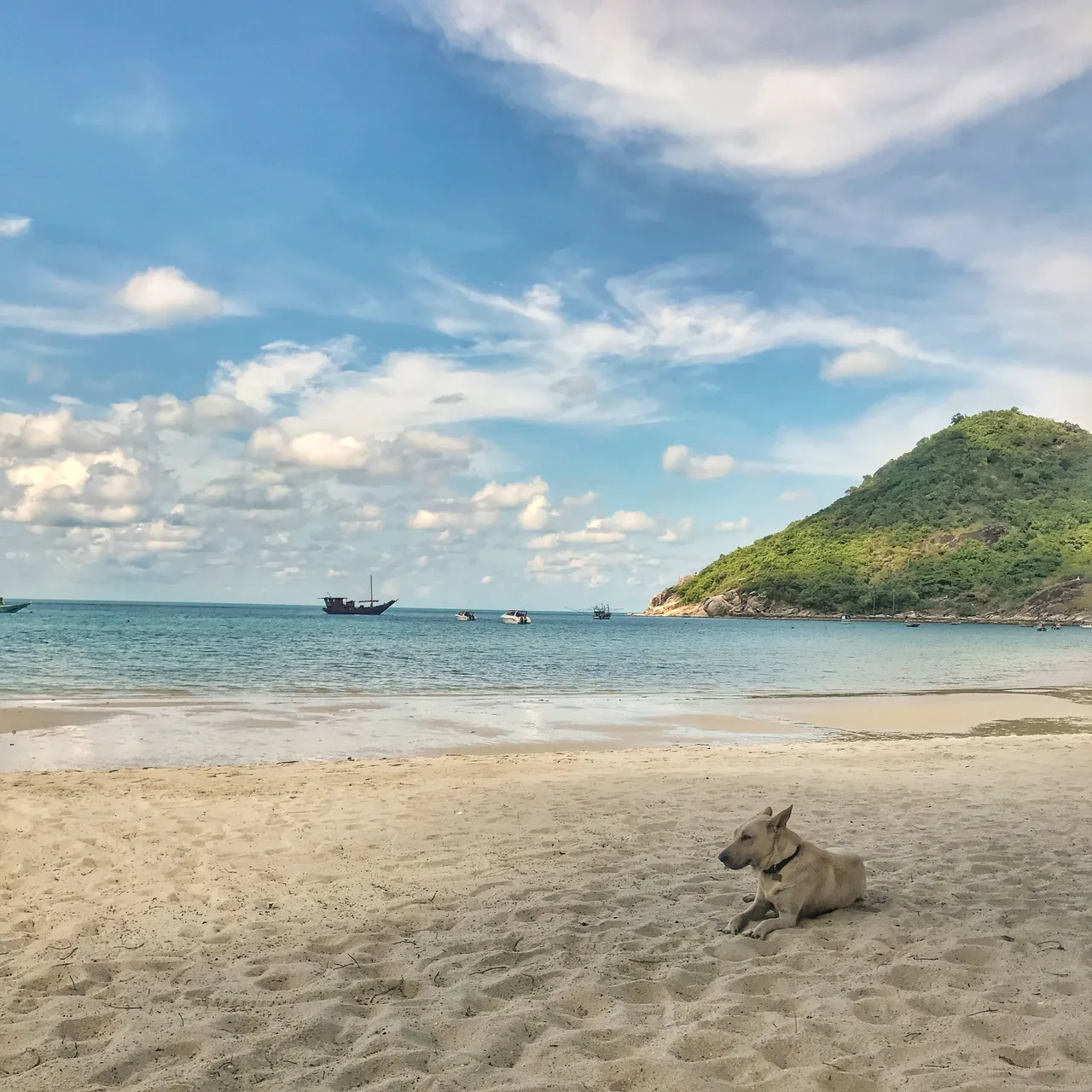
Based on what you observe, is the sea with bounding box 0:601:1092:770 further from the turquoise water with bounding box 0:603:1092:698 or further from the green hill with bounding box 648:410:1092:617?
the green hill with bounding box 648:410:1092:617

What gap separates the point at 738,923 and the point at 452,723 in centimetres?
1452

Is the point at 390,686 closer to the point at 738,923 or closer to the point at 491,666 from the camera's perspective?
the point at 491,666

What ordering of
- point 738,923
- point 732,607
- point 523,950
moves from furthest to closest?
point 732,607
point 738,923
point 523,950

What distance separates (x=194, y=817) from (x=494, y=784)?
3.74 metres

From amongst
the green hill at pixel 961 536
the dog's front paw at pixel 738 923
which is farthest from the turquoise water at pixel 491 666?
the green hill at pixel 961 536

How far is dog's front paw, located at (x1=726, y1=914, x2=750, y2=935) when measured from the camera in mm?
5535

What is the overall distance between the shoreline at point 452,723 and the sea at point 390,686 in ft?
0.30

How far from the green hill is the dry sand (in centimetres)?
11655

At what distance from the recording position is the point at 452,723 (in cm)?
1961

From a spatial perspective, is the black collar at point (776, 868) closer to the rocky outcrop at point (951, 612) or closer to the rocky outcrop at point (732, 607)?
the rocky outcrop at point (951, 612)

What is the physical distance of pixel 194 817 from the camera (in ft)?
30.1

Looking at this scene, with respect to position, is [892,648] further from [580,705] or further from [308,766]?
[308,766]

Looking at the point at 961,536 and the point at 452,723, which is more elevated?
the point at 961,536

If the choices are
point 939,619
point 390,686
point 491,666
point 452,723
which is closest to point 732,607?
point 939,619
